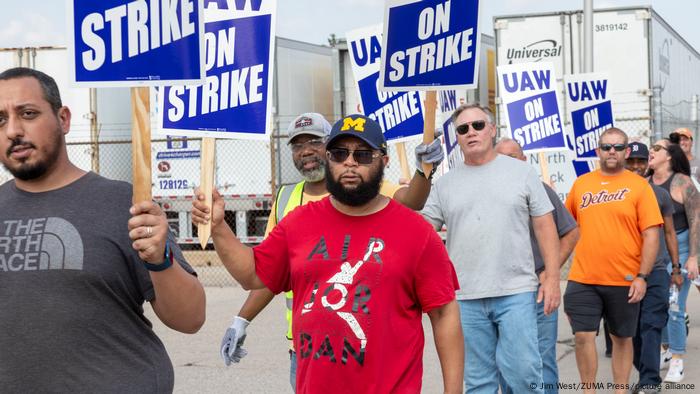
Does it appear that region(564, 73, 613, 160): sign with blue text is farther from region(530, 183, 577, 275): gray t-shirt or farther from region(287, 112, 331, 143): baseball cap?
A: region(287, 112, 331, 143): baseball cap

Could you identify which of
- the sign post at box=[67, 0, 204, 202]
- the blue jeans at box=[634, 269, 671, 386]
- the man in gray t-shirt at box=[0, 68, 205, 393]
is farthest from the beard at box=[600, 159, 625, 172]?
the man in gray t-shirt at box=[0, 68, 205, 393]

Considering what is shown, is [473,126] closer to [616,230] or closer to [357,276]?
[616,230]

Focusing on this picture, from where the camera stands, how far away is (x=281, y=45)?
63.6 feet

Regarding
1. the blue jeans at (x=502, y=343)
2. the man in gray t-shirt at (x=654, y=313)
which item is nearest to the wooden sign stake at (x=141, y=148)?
the blue jeans at (x=502, y=343)

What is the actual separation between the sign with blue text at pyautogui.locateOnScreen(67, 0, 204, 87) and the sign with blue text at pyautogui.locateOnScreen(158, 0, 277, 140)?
1.12m

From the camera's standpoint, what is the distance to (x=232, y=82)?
4.65m

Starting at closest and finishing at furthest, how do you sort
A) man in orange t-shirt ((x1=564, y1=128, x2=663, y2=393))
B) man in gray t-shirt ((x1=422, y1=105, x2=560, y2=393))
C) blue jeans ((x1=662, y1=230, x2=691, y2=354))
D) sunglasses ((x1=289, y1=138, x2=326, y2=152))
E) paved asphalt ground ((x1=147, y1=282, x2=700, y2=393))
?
1. sunglasses ((x1=289, y1=138, x2=326, y2=152))
2. man in gray t-shirt ((x1=422, y1=105, x2=560, y2=393))
3. man in orange t-shirt ((x1=564, y1=128, x2=663, y2=393))
4. paved asphalt ground ((x1=147, y1=282, x2=700, y2=393))
5. blue jeans ((x1=662, y1=230, x2=691, y2=354))

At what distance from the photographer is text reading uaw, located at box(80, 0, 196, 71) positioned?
10.9 ft

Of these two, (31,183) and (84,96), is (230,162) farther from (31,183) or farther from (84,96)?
(31,183)

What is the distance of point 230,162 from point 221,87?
48.3 ft

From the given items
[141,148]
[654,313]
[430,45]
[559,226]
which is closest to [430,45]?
[430,45]

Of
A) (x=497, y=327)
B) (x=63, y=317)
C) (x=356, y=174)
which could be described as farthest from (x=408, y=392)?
(x=497, y=327)

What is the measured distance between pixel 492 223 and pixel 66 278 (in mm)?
3243

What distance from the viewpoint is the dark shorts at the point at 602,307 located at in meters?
7.24
